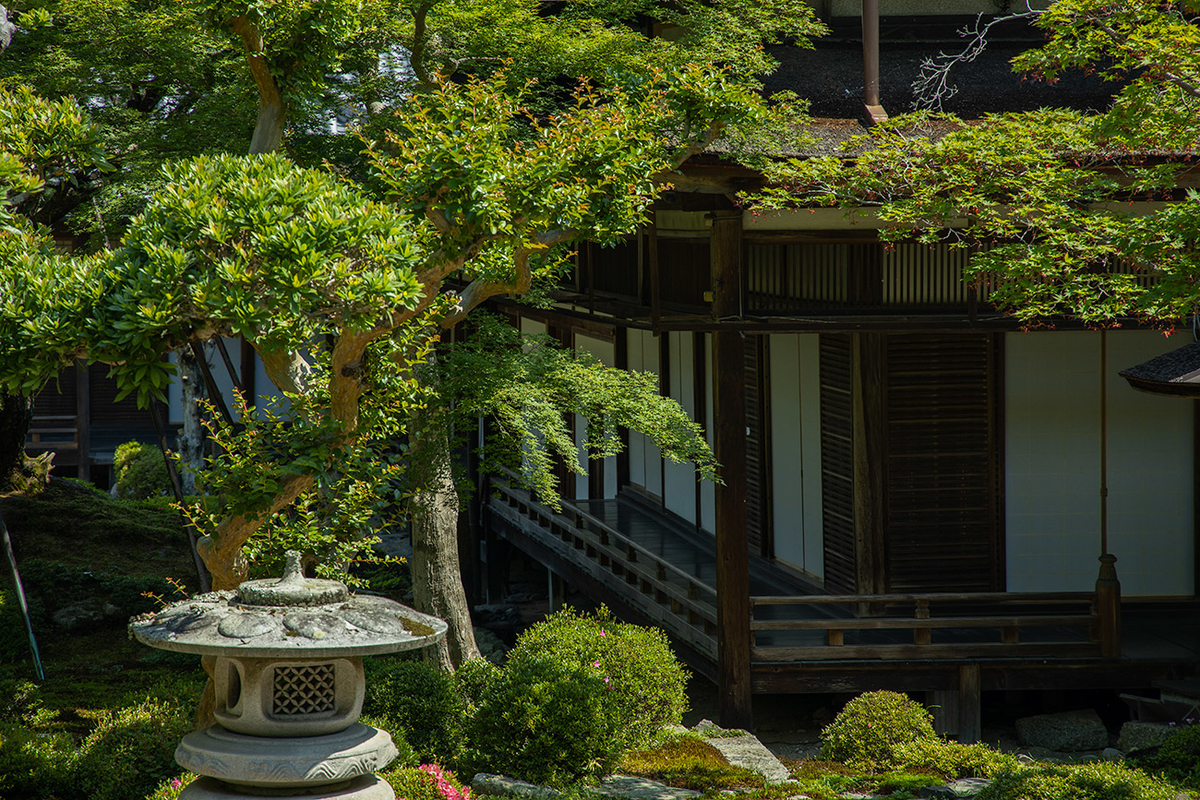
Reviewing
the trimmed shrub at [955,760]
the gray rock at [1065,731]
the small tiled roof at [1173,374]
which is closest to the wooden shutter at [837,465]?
the gray rock at [1065,731]

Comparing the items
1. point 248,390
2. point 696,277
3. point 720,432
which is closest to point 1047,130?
point 720,432

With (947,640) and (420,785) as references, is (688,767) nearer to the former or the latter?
(420,785)

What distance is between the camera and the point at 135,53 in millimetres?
12359

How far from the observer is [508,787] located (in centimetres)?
843

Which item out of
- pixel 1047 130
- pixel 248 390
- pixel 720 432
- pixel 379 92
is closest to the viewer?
pixel 1047 130

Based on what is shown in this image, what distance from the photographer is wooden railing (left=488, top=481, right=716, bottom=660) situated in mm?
11992

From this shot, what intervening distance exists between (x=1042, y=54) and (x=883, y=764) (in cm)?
552

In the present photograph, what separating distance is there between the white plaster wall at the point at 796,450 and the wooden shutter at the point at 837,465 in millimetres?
140

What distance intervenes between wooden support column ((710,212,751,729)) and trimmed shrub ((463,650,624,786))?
2289mm

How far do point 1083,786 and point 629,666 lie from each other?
3.57 meters

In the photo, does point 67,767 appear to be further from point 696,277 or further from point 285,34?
point 696,277

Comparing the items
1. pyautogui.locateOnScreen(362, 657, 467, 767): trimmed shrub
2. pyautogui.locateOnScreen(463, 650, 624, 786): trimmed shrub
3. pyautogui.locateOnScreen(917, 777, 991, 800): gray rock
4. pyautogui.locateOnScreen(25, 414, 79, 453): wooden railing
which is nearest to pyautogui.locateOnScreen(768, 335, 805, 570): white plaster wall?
pyautogui.locateOnScreen(917, 777, 991, 800): gray rock

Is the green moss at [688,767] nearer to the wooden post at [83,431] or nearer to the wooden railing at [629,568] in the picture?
the wooden railing at [629,568]

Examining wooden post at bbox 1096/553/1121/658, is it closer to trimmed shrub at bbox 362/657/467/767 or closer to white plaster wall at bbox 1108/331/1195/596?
white plaster wall at bbox 1108/331/1195/596
